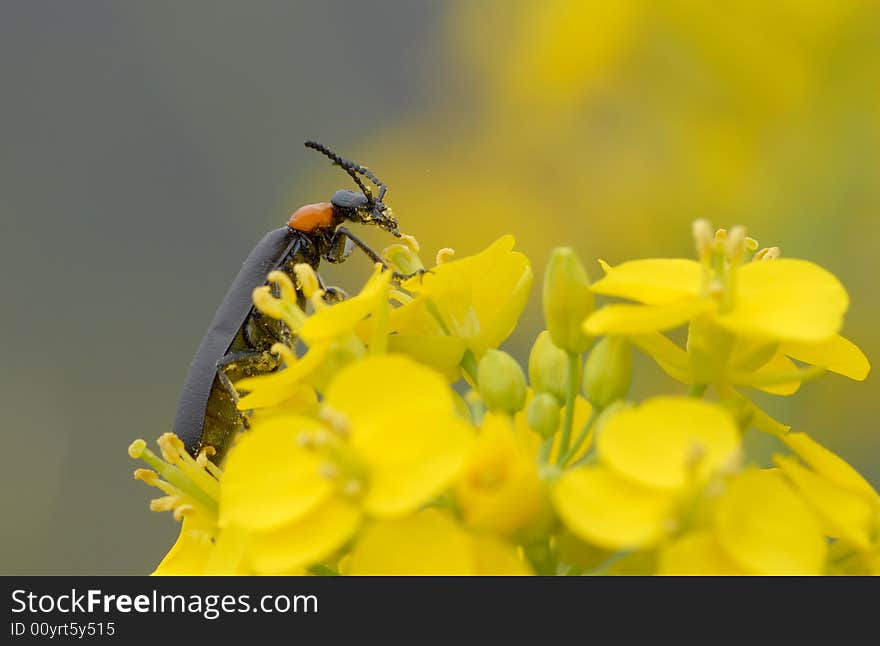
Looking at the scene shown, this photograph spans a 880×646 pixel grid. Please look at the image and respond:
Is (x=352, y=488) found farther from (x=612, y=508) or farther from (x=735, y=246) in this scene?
(x=735, y=246)

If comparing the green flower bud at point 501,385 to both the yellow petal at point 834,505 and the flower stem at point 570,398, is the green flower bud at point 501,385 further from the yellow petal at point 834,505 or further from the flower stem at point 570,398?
the yellow petal at point 834,505

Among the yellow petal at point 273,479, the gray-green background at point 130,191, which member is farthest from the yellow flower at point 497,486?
the gray-green background at point 130,191

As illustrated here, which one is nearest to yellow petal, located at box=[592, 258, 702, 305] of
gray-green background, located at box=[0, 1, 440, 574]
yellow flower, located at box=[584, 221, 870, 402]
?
yellow flower, located at box=[584, 221, 870, 402]

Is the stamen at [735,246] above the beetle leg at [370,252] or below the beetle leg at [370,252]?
above

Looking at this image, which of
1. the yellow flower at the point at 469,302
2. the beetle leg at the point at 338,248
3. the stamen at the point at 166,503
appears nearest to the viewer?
the stamen at the point at 166,503

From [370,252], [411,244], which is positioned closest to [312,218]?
[370,252]

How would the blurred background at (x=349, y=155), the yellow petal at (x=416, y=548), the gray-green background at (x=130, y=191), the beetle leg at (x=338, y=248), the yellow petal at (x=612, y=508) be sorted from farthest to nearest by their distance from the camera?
the gray-green background at (x=130, y=191) → the blurred background at (x=349, y=155) → the beetle leg at (x=338, y=248) → the yellow petal at (x=416, y=548) → the yellow petal at (x=612, y=508)
